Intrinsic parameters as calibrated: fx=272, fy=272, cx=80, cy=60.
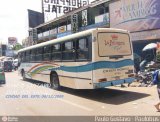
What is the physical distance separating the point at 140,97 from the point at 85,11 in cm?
1855

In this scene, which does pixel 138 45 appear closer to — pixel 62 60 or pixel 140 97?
pixel 62 60

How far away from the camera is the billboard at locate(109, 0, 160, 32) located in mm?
17891

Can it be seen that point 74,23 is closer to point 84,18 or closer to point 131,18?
point 84,18

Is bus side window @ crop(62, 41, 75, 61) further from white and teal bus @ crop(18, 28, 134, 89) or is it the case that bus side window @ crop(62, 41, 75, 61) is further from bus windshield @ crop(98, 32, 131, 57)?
bus windshield @ crop(98, 32, 131, 57)

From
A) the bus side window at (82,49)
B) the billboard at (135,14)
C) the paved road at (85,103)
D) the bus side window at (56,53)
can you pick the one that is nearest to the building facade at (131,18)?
the billboard at (135,14)

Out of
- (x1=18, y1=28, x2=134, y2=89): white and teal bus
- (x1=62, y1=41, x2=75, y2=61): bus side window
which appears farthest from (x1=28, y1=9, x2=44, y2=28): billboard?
(x1=62, y1=41, x2=75, y2=61): bus side window

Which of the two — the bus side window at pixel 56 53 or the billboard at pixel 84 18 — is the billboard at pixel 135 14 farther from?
the bus side window at pixel 56 53

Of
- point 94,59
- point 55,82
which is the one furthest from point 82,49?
Answer: point 55,82

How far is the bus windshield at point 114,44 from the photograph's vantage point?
10.8 meters

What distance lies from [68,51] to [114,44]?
250cm

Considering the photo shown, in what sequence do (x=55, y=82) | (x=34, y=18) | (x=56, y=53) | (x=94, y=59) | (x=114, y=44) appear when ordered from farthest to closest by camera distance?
(x=34, y=18)
(x=55, y=82)
(x=56, y=53)
(x=114, y=44)
(x=94, y=59)

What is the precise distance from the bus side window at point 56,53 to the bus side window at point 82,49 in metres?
2.16

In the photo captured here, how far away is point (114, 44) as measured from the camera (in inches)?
442

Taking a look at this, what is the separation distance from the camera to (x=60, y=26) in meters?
35.9
